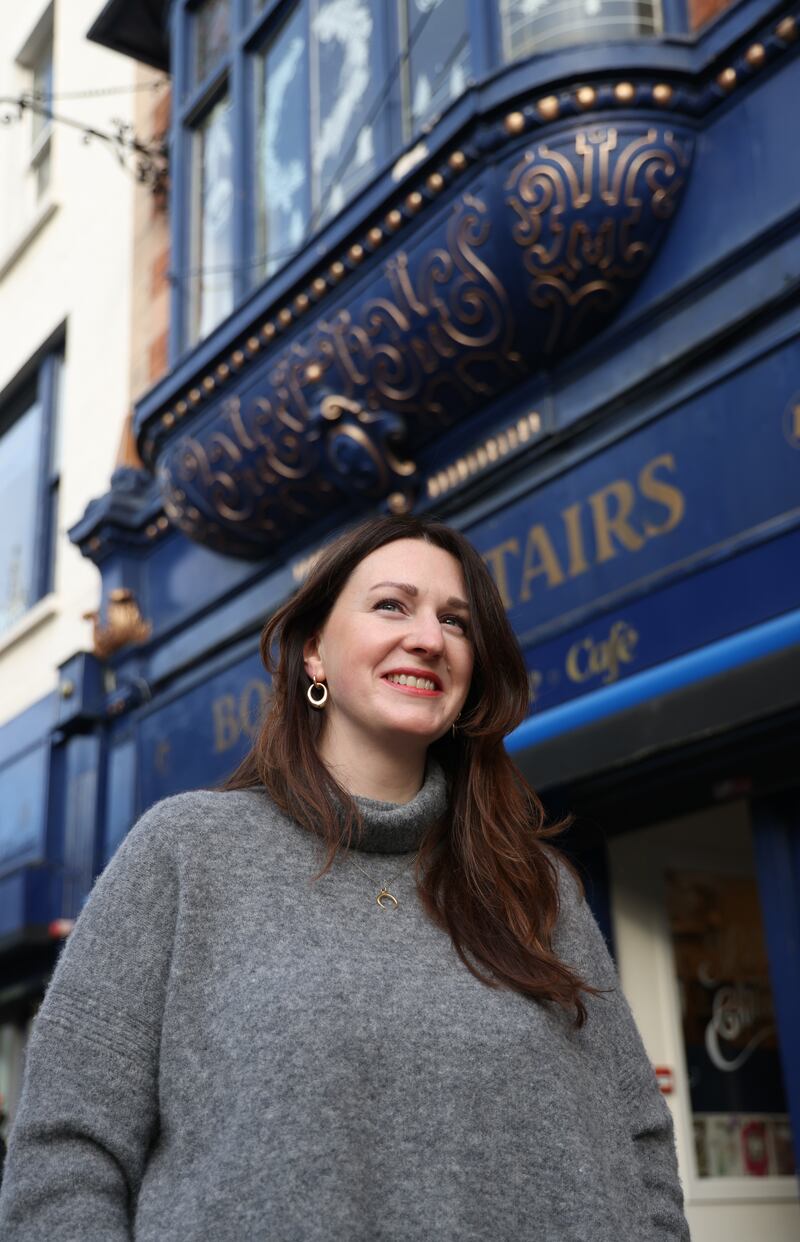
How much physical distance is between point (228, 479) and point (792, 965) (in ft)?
11.3

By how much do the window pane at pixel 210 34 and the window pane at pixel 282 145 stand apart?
0.59m

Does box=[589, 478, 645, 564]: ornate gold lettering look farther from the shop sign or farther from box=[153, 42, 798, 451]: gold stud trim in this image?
box=[153, 42, 798, 451]: gold stud trim

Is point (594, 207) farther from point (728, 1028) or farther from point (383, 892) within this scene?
point (383, 892)

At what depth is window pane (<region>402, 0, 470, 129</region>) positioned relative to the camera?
554 cm

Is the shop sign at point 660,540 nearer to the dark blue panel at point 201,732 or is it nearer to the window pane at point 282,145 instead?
the dark blue panel at point 201,732

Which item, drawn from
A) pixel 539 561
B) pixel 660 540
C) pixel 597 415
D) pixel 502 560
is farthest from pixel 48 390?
pixel 660 540

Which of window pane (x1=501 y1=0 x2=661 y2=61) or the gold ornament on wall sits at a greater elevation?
window pane (x1=501 y1=0 x2=661 y2=61)

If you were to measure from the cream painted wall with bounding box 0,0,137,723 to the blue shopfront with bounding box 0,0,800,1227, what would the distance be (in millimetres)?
2256

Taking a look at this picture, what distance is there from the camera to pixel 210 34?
25.6 ft

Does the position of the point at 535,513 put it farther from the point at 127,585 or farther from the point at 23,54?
the point at 23,54

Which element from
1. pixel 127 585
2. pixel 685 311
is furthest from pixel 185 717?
pixel 685 311

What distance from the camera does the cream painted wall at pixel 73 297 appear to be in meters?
8.92

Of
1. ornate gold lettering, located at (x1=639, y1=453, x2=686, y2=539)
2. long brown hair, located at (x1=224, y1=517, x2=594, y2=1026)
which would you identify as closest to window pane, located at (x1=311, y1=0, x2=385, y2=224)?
ornate gold lettering, located at (x1=639, y1=453, x2=686, y2=539)

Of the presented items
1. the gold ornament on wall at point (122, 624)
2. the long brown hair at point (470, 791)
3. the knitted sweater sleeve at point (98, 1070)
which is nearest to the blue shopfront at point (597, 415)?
the gold ornament on wall at point (122, 624)
